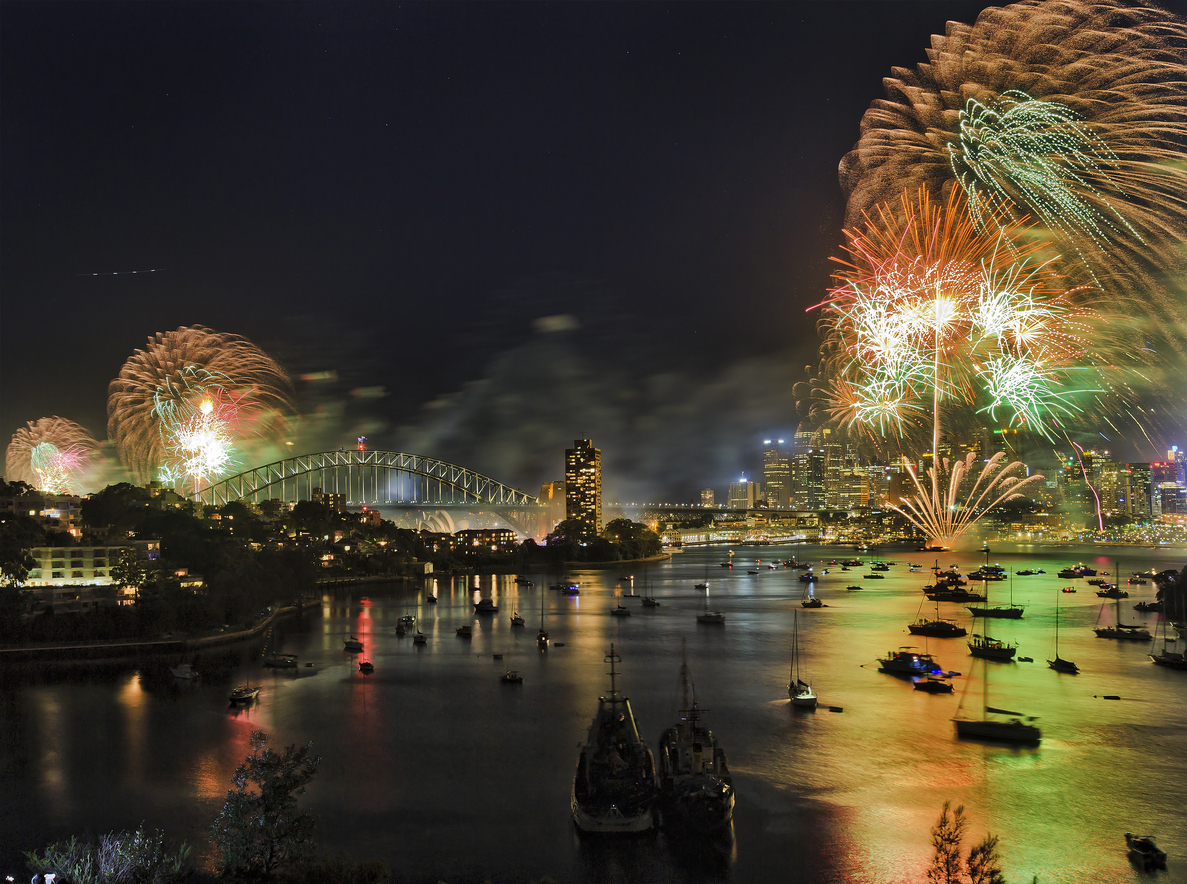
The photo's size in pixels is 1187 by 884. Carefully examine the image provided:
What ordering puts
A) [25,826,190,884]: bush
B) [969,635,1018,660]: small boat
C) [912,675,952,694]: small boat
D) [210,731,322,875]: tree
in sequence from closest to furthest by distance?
[25,826,190,884]: bush → [210,731,322,875]: tree → [912,675,952,694]: small boat → [969,635,1018,660]: small boat

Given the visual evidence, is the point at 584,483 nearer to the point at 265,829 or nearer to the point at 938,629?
the point at 938,629

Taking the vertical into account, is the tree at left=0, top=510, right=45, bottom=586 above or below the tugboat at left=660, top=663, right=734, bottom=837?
above

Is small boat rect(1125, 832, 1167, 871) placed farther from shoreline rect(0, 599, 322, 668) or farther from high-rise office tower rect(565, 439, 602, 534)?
high-rise office tower rect(565, 439, 602, 534)

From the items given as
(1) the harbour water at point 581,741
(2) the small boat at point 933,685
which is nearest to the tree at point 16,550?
(1) the harbour water at point 581,741

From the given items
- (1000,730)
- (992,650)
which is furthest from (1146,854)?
(992,650)

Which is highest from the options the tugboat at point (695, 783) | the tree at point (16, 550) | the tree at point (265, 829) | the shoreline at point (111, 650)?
the tree at point (16, 550)

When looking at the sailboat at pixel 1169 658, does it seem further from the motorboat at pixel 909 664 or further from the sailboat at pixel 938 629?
the motorboat at pixel 909 664

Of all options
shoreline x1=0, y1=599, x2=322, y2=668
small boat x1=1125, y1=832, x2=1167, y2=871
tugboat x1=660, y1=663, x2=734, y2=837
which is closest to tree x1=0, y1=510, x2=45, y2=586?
shoreline x1=0, y1=599, x2=322, y2=668
